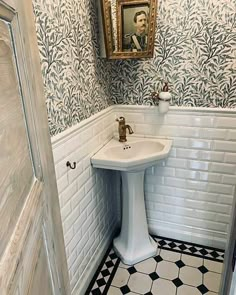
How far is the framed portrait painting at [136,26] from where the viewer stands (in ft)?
4.75

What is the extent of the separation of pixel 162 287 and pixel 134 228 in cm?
42

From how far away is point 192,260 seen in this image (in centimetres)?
184

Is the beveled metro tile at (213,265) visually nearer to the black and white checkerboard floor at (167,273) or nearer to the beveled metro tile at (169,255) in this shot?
the black and white checkerboard floor at (167,273)

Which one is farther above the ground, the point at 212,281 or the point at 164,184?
the point at 164,184

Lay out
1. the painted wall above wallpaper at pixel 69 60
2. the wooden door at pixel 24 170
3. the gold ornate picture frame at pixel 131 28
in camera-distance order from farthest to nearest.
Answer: the gold ornate picture frame at pixel 131 28 < the painted wall above wallpaper at pixel 69 60 < the wooden door at pixel 24 170

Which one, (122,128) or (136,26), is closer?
(136,26)

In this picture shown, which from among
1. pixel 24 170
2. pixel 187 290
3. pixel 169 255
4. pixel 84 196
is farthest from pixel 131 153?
pixel 24 170

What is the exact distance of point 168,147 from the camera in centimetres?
165

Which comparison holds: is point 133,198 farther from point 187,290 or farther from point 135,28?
point 135,28

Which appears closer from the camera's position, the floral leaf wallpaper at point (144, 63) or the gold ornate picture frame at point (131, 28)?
the floral leaf wallpaper at point (144, 63)

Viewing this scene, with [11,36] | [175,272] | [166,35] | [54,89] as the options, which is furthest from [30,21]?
[175,272]

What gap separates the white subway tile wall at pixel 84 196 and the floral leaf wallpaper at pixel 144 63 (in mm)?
98

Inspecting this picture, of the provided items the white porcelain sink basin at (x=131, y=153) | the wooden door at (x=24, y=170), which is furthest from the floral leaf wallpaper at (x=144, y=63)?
the wooden door at (x=24, y=170)

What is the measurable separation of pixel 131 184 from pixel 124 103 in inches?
23.8
